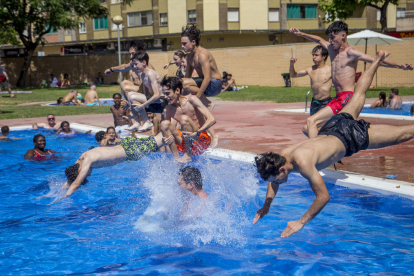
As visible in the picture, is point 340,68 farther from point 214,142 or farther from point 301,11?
point 301,11

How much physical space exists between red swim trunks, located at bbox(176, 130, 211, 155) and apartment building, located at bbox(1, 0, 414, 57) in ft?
118

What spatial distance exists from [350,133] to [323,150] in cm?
65

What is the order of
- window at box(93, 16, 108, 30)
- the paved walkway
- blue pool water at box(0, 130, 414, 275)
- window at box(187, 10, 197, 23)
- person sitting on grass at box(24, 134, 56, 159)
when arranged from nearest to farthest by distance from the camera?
blue pool water at box(0, 130, 414, 275) → the paved walkway → person sitting on grass at box(24, 134, 56, 159) → window at box(187, 10, 197, 23) → window at box(93, 16, 108, 30)

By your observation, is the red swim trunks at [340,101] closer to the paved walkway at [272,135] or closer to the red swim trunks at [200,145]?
the paved walkway at [272,135]

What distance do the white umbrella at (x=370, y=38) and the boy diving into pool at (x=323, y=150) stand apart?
16632mm

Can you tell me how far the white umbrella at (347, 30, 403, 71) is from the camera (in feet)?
69.5

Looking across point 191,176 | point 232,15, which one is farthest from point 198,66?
point 232,15

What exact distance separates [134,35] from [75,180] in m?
43.6

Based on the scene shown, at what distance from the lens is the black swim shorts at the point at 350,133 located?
15.9 feet

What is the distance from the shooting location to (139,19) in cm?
4762

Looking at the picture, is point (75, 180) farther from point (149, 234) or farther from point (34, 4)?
point (34, 4)

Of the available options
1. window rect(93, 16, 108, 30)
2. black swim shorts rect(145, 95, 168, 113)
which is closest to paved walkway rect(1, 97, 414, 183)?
black swim shorts rect(145, 95, 168, 113)

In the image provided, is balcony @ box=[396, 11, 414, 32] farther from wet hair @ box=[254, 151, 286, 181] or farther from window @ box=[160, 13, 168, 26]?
wet hair @ box=[254, 151, 286, 181]

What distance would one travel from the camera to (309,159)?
13.4ft
